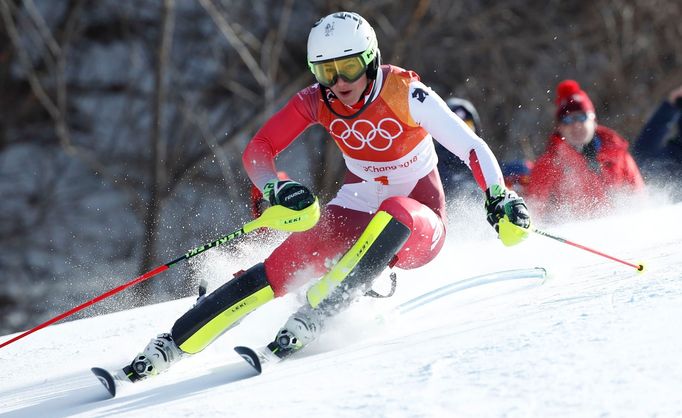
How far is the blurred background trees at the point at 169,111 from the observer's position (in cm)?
1078

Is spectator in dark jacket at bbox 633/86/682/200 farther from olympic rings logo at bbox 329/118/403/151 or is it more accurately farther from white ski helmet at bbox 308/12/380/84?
white ski helmet at bbox 308/12/380/84

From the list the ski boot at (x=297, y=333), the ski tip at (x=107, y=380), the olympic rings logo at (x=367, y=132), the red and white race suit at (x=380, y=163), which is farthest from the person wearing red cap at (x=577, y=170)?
the ski tip at (x=107, y=380)

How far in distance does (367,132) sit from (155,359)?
1055 mm

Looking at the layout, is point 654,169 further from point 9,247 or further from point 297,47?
point 9,247

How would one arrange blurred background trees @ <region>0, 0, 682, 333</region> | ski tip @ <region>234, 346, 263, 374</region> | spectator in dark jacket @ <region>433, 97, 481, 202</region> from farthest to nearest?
blurred background trees @ <region>0, 0, 682, 333</region> → spectator in dark jacket @ <region>433, 97, 481, 202</region> → ski tip @ <region>234, 346, 263, 374</region>

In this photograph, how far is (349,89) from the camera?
11.7 ft

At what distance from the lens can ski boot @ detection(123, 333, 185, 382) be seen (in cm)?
329

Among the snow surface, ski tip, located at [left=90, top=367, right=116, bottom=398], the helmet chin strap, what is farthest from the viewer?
the helmet chin strap

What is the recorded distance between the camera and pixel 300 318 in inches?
127

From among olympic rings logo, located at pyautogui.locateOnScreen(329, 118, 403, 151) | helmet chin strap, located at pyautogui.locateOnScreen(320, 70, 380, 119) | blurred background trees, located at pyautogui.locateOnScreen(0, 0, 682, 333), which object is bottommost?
olympic rings logo, located at pyautogui.locateOnScreen(329, 118, 403, 151)

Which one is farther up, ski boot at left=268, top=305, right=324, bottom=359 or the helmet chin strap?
the helmet chin strap

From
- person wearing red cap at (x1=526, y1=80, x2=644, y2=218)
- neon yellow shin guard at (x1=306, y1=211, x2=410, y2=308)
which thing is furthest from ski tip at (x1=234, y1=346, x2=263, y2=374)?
person wearing red cap at (x1=526, y1=80, x2=644, y2=218)

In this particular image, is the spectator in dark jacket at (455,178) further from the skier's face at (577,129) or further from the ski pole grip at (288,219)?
the ski pole grip at (288,219)

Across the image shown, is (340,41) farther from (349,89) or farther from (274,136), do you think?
(274,136)
